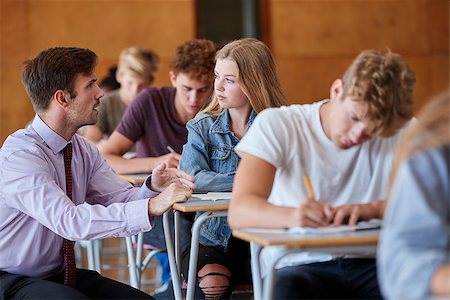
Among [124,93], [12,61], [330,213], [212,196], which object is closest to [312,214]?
[330,213]

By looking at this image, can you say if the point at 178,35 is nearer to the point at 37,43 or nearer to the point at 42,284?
the point at 37,43

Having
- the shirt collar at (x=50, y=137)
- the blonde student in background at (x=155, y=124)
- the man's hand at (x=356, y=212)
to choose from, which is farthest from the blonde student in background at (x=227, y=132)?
the man's hand at (x=356, y=212)

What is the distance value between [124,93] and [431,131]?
3834mm

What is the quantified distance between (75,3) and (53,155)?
5606 mm

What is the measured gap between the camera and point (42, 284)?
255 cm

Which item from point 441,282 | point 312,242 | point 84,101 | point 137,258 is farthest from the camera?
point 137,258

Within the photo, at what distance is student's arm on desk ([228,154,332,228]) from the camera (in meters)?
2.16

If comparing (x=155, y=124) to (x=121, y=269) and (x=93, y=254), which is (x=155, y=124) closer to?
(x=93, y=254)

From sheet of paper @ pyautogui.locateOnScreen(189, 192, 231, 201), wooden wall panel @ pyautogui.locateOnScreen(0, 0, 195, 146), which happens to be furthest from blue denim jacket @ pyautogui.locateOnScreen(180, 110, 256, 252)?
wooden wall panel @ pyautogui.locateOnScreen(0, 0, 195, 146)

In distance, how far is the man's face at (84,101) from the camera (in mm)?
2854

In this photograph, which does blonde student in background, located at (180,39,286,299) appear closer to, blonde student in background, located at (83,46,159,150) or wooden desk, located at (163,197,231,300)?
wooden desk, located at (163,197,231,300)

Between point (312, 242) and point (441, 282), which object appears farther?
point (312, 242)

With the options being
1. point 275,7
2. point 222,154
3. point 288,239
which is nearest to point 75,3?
point 275,7

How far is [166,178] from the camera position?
293cm
